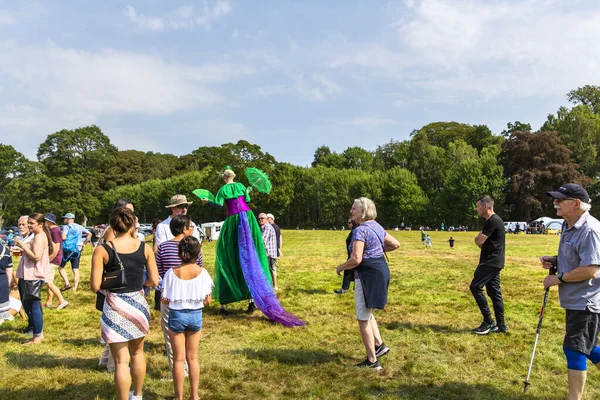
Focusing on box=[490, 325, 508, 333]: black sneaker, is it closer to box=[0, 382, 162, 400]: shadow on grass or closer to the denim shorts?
the denim shorts

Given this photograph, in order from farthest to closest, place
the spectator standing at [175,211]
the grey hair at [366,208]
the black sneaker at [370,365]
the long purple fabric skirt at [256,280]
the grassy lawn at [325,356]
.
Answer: the long purple fabric skirt at [256,280]
the spectator standing at [175,211]
the black sneaker at [370,365]
the grey hair at [366,208]
the grassy lawn at [325,356]

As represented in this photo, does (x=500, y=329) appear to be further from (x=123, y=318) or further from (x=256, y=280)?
(x=123, y=318)

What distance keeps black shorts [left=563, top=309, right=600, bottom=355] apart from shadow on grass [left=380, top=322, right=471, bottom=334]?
126 inches

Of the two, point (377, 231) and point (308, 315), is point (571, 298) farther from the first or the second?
point (308, 315)

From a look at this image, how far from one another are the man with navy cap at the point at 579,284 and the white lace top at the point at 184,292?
10.8 feet

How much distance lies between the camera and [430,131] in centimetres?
7931

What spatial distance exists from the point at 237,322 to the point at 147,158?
8860 cm

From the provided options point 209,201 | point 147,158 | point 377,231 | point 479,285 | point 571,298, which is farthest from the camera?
point 147,158

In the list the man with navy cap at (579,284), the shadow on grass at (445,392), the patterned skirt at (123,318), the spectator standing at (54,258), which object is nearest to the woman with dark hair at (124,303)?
the patterned skirt at (123,318)

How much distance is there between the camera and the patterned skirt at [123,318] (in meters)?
3.76

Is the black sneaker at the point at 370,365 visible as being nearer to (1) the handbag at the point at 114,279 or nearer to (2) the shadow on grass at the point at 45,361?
(1) the handbag at the point at 114,279

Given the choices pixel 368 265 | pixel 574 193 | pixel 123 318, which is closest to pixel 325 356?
pixel 368 265

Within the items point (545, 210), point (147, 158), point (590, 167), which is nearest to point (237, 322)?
point (545, 210)

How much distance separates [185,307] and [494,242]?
4.81 metres
